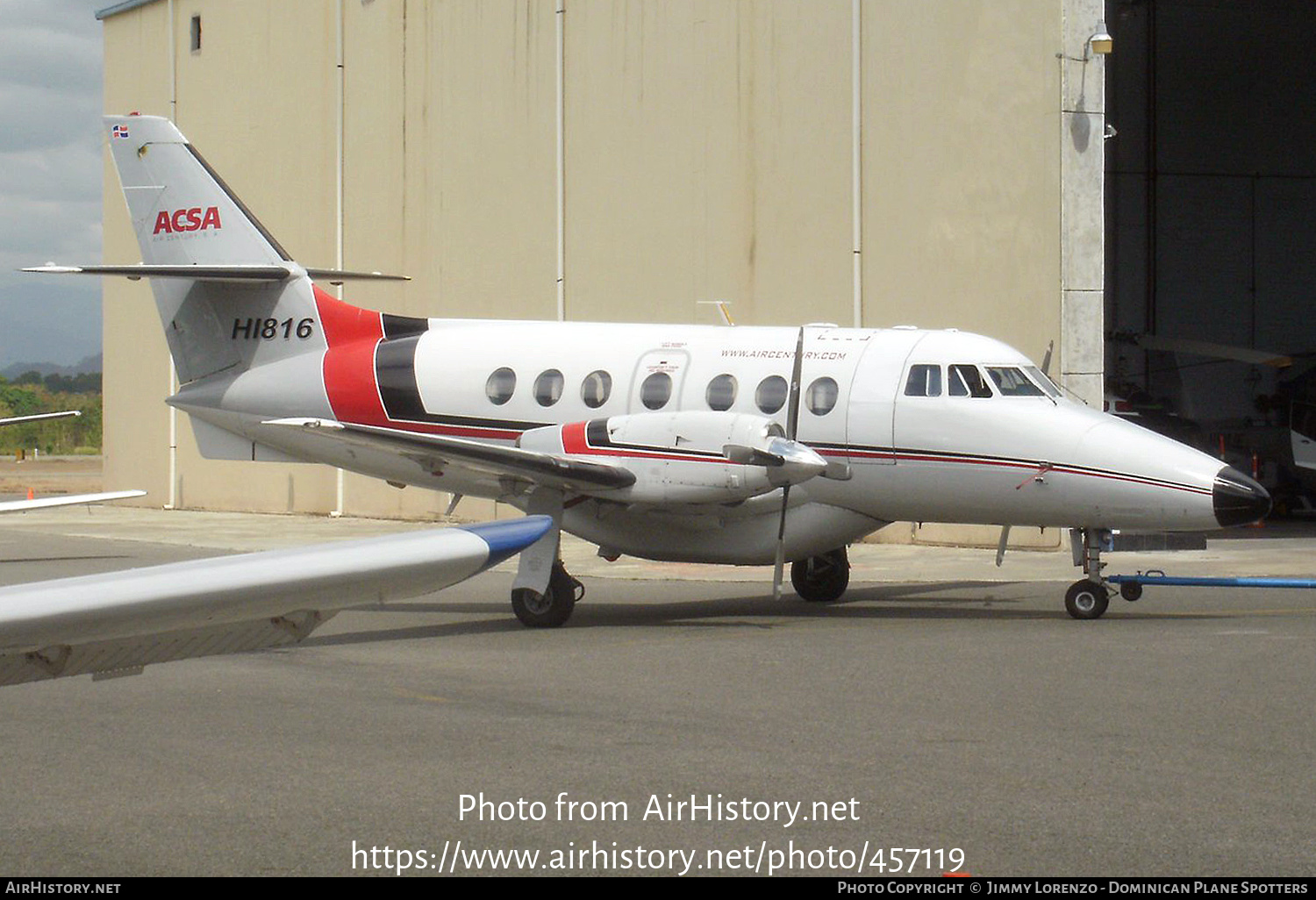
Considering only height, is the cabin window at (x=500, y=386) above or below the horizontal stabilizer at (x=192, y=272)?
below

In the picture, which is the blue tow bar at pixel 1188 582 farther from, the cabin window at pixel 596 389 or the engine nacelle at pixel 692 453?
the cabin window at pixel 596 389

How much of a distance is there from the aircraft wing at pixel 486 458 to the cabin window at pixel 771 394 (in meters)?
1.50

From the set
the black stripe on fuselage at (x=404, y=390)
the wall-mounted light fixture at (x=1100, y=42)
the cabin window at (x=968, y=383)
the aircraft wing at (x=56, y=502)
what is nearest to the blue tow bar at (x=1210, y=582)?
the cabin window at (x=968, y=383)

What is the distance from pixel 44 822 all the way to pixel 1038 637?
27.5ft

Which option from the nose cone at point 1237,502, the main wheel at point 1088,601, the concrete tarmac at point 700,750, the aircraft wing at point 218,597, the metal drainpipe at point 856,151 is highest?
the metal drainpipe at point 856,151

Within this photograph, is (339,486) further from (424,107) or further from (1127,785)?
(1127,785)

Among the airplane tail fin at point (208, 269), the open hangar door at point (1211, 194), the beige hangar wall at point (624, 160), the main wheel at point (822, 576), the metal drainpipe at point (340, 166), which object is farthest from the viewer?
the open hangar door at point (1211, 194)

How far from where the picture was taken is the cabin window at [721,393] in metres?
14.9

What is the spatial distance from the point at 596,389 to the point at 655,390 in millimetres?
639

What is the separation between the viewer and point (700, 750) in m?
8.13

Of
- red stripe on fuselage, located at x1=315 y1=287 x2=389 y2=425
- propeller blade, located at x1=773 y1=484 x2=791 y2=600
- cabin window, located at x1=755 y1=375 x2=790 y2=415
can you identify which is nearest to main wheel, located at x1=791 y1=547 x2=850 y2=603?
propeller blade, located at x1=773 y1=484 x2=791 y2=600

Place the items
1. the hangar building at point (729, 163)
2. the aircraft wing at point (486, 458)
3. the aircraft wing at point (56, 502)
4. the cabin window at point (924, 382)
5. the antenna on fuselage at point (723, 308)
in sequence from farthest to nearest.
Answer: the hangar building at point (729, 163) → the aircraft wing at point (56, 502) → the antenna on fuselage at point (723, 308) → the cabin window at point (924, 382) → the aircraft wing at point (486, 458)

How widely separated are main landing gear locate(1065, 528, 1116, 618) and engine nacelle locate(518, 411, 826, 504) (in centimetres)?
261

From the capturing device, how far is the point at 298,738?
855 cm
